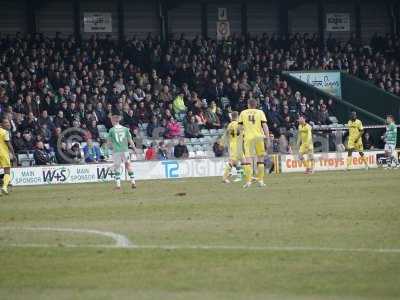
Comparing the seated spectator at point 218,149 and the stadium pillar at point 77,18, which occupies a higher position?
the stadium pillar at point 77,18

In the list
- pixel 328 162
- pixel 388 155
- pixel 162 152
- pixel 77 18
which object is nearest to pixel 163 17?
pixel 77 18

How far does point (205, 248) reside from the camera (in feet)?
40.7

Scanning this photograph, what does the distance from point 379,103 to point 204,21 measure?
411 inches

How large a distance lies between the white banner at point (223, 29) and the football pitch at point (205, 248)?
98.9ft

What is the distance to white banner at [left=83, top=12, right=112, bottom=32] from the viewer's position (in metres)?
47.4

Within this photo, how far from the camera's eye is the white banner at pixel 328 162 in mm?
39750

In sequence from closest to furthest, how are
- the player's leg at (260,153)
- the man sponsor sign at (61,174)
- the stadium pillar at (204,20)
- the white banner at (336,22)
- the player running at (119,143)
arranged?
the player's leg at (260,153) < the player running at (119,143) < the man sponsor sign at (61,174) < the stadium pillar at (204,20) < the white banner at (336,22)

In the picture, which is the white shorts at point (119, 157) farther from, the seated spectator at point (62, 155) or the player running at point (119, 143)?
the seated spectator at point (62, 155)

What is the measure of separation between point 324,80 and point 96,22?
1152 cm

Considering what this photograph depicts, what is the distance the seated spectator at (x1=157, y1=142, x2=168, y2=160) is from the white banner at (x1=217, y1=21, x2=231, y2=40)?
14.5 metres

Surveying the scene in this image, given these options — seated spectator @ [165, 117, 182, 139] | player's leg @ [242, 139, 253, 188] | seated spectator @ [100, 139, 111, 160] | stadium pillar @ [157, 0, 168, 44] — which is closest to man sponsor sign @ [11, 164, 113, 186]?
seated spectator @ [100, 139, 111, 160]

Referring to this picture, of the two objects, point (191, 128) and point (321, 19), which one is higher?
point (321, 19)

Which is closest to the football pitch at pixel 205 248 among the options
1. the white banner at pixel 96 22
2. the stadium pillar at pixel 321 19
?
the white banner at pixel 96 22

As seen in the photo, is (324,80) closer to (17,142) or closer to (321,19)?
(321,19)
